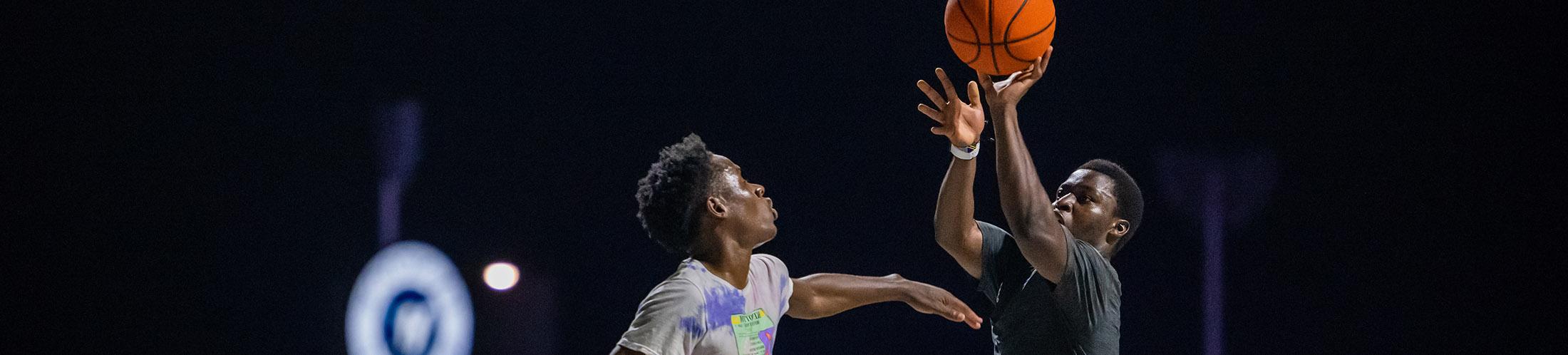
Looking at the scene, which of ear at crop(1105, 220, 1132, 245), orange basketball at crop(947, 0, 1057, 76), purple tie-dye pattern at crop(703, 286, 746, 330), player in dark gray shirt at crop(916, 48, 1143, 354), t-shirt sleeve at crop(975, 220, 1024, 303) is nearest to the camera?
purple tie-dye pattern at crop(703, 286, 746, 330)

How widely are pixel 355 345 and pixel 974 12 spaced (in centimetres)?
244

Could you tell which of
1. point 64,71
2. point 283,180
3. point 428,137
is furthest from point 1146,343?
point 64,71

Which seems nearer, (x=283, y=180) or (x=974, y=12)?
(x=974, y=12)

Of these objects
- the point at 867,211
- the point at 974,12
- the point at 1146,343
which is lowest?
the point at 1146,343

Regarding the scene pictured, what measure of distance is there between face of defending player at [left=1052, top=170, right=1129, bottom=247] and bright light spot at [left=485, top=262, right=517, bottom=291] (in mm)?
2001

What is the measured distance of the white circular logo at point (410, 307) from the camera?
381cm

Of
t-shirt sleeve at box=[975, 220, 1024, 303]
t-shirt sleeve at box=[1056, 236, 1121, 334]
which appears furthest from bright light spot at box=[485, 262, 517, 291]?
t-shirt sleeve at box=[1056, 236, 1121, 334]

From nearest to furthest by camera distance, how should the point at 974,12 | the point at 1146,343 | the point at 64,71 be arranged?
the point at 974,12, the point at 64,71, the point at 1146,343

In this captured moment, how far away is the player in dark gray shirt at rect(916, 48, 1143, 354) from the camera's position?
2.16 meters

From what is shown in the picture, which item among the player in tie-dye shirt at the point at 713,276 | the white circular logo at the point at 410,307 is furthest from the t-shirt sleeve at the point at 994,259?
the white circular logo at the point at 410,307

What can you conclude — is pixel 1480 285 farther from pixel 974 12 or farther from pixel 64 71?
pixel 64 71

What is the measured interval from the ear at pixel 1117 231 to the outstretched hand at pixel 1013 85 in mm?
457

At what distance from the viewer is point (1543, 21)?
12.3ft

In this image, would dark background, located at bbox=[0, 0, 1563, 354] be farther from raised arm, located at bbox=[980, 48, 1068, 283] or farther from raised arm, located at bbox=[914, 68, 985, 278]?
raised arm, located at bbox=[980, 48, 1068, 283]
